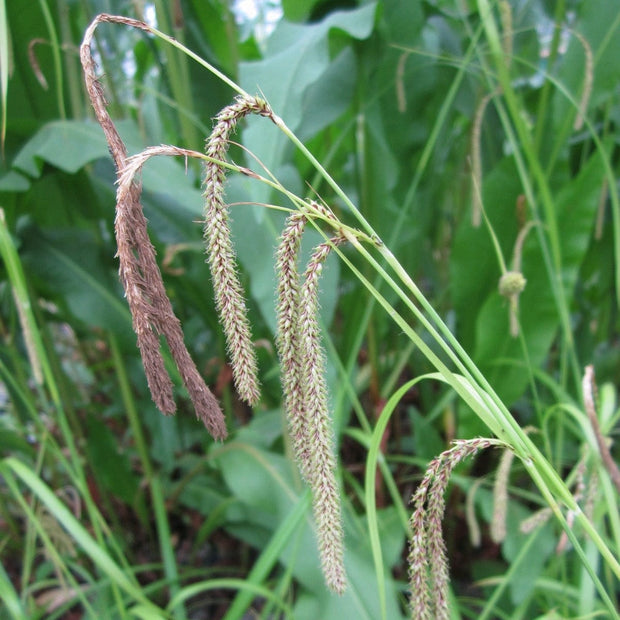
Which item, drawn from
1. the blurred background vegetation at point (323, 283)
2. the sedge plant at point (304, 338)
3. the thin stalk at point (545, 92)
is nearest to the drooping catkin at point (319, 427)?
the sedge plant at point (304, 338)

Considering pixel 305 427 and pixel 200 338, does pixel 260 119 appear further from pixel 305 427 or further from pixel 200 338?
pixel 200 338

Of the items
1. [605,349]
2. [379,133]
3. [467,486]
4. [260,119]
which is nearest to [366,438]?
[467,486]

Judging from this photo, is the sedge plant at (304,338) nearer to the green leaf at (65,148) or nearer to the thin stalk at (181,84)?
the green leaf at (65,148)

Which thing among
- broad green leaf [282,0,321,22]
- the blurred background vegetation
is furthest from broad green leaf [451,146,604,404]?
broad green leaf [282,0,321,22]

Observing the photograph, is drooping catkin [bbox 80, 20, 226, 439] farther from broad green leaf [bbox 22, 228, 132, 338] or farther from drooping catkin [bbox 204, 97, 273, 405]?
broad green leaf [bbox 22, 228, 132, 338]

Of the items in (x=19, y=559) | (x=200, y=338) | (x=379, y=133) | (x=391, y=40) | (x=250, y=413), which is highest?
(x=391, y=40)

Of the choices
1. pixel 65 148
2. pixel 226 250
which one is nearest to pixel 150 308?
pixel 226 250
